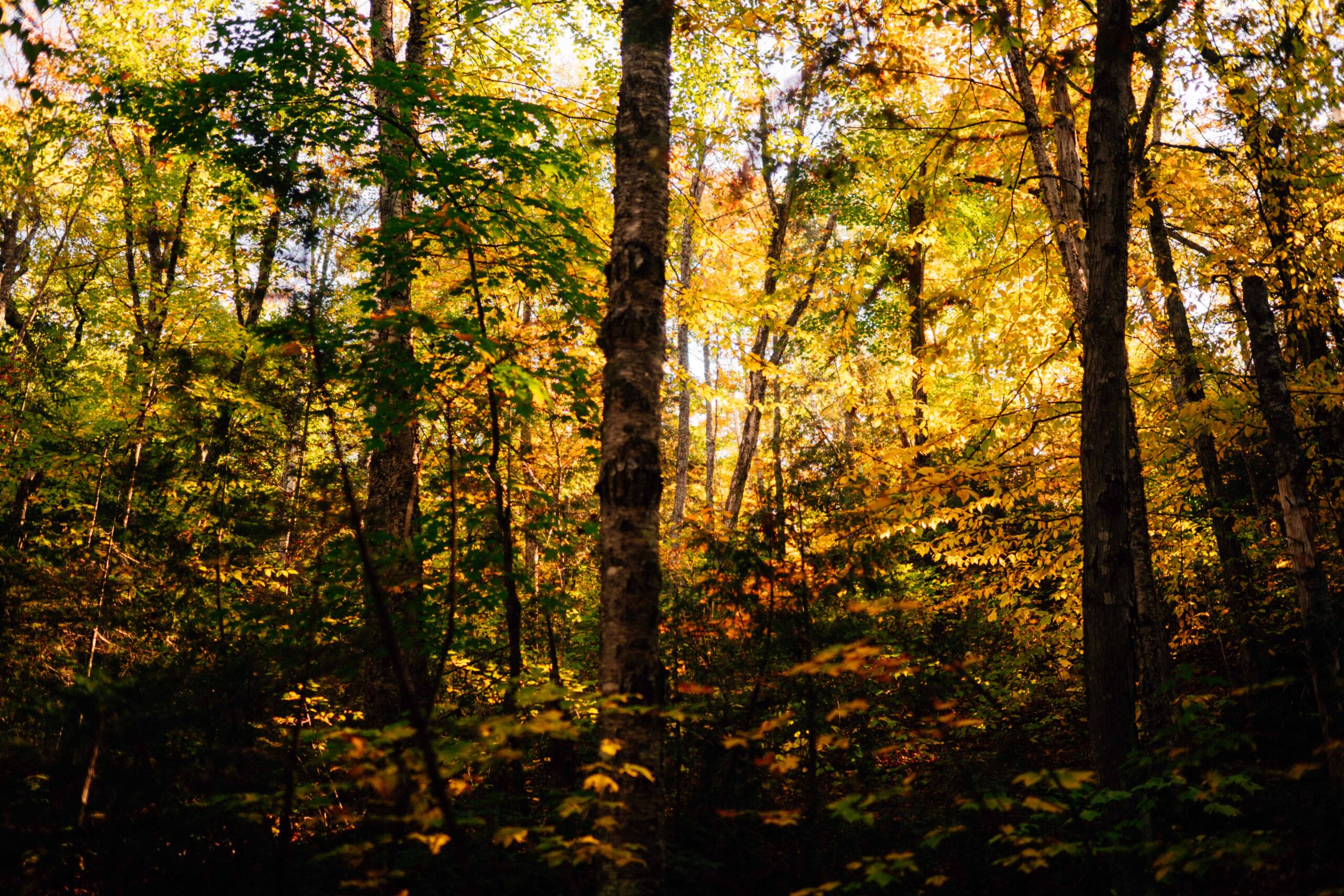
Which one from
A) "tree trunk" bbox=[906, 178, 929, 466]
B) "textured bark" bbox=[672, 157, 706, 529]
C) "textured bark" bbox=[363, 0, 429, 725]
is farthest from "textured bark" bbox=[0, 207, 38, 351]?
"tree trunk" bbox=[906, 178, 929, 466]

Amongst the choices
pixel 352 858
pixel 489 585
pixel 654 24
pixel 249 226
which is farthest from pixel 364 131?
pixel 352 858

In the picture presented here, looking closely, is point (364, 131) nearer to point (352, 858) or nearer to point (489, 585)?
point (489, 585)

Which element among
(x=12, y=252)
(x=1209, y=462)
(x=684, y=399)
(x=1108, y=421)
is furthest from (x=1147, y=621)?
(x=12, y=252)

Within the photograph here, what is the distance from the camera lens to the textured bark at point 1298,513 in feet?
17.6

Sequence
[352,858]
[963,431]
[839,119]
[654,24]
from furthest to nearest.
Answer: [839,119] < [963,431] < [654,24] < [352,858]

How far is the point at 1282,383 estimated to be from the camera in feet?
20.5

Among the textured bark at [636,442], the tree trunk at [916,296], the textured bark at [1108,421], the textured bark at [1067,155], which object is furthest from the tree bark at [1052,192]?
the textured bark at [636,442]

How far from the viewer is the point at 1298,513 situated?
6008 mm

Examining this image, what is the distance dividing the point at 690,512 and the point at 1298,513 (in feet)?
19.2

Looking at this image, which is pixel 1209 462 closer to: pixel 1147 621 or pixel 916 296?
pixel 1147 621

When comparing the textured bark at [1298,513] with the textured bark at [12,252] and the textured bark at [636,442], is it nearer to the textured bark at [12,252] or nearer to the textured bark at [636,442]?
the textured bark at [636,442]

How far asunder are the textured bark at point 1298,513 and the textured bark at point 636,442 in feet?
16.9

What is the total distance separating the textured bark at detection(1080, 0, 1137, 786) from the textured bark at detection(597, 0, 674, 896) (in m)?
2.99

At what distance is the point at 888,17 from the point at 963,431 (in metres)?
3.75
